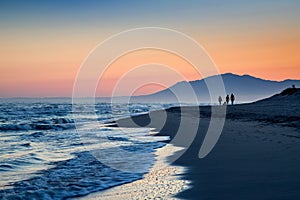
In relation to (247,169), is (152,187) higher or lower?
lower

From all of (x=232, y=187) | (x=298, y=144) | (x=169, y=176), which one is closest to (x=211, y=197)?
(x=232, y=187)

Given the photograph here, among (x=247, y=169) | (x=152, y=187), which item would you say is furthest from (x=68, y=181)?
(x=247, y=169)

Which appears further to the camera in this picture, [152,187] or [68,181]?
[68,181]

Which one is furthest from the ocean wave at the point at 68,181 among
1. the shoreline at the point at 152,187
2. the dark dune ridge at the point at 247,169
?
the dark dune ridge at the point at 247,169

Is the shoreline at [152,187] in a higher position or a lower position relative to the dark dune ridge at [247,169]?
lower

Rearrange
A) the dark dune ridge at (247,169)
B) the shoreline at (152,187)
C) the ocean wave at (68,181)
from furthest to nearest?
1. the ocean wave at (68,181)
2. the shoreline at (152,187)
3. the dark dune ridge at (247,169)

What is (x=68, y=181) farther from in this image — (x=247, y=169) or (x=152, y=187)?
(x=247, y=169)

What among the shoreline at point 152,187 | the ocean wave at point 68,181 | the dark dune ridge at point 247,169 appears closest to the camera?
the dark dune ridge at point 247,169

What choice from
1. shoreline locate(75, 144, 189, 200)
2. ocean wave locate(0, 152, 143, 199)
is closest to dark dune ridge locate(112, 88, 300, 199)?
shoreline locate(75, 144, 189, 200)

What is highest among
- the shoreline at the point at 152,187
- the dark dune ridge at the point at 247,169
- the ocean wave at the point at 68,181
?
the dark dune ridge at the point at 247,169

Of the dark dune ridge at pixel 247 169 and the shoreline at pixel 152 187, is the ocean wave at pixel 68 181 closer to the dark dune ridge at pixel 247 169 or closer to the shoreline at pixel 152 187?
the shoreline at pixel 152 187

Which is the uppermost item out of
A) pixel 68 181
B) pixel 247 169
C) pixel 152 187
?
pixel 247 169

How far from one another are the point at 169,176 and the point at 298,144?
4.76 m

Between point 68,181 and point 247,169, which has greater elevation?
point 247,169
